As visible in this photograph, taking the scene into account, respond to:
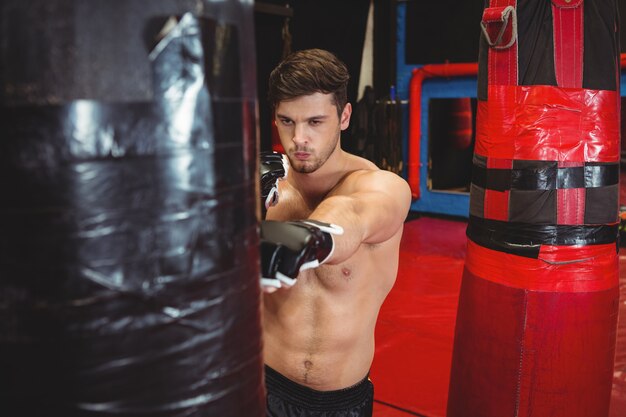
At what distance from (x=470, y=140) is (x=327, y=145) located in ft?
23.3

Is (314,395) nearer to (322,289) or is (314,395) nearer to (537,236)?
(322,289)

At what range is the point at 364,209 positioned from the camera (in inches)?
68.3

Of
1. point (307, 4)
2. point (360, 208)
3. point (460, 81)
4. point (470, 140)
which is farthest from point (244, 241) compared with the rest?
point (470, 140)

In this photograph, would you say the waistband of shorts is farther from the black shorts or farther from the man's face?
the man's face

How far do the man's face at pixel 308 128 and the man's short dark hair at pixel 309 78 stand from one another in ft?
0.08

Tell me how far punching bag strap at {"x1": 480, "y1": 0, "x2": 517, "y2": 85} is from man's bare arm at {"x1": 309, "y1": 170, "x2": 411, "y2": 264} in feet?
2.17

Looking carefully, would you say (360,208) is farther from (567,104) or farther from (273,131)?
(273,131)

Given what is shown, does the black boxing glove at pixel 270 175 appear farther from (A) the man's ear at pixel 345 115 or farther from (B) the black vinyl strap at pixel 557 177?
(B) the black vinyl strap at pixel 557 177

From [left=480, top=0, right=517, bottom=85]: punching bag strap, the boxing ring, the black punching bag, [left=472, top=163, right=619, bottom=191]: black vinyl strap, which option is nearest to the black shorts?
the boxing ring

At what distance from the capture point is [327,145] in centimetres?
218

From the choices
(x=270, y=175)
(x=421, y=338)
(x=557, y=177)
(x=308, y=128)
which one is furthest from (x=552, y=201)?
(x=421, y=338)

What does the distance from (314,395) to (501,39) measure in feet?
5.09

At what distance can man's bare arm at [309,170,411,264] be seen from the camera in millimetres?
1496

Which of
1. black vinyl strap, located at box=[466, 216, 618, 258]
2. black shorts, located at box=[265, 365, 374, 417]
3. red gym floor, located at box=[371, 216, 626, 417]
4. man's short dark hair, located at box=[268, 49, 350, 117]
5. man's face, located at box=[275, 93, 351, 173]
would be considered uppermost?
man's short dark hair, located at box=[268, 49, 350, 117]
